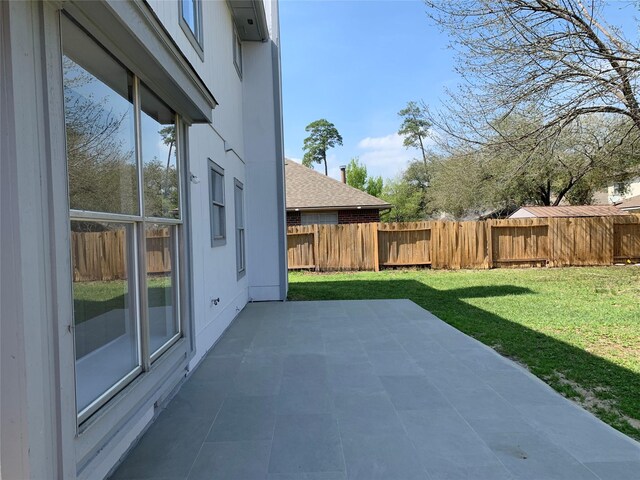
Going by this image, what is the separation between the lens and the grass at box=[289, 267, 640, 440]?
3850 millimetres

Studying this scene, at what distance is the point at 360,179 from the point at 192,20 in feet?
108

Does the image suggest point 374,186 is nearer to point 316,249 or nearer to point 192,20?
point 316,249

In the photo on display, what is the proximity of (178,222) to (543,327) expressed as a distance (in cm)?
553

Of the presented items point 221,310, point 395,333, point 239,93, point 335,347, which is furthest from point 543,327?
point 239,93

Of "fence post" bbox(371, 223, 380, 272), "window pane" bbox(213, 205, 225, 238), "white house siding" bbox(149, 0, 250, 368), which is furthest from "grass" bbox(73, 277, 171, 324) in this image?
"fence post" bbox(371, 223, 380, 272)

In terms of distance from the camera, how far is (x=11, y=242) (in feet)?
4.70

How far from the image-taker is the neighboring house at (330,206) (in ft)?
52.9

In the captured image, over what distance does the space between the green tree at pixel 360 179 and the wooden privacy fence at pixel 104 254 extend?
3401 cm

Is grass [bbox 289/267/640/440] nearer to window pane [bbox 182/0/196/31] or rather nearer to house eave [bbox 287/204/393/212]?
house eave [bbox 287/204/393/212]

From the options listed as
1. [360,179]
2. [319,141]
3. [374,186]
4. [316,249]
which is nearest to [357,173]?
[360,179]

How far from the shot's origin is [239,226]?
7570mm

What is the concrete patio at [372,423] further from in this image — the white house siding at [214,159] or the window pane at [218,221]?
the window pane at [218,221]

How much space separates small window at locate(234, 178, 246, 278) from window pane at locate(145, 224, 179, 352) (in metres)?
3.74

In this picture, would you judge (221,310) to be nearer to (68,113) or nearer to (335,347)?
(335,347)
